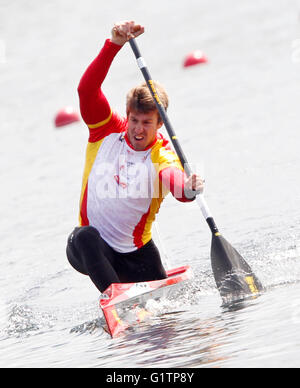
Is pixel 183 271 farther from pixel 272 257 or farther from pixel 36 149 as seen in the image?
pixel 36 149

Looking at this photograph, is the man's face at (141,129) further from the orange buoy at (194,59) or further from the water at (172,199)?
the orange buoy at (194,59)

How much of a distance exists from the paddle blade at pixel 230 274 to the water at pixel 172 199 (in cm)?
13

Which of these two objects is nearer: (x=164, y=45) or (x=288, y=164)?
(x=288, y=164)

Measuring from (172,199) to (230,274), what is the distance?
4.76 meters

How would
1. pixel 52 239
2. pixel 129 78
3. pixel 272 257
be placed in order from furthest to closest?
pixel 129 78
pixel 52 239
pixel 272 257

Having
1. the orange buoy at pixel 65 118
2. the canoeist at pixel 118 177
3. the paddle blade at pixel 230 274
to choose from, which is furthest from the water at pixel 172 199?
the canoeist at pixel 118 177

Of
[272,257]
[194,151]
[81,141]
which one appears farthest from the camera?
[81,141]

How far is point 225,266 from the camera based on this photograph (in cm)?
588

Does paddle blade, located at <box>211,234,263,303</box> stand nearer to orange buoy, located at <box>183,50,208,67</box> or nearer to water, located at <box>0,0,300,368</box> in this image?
water, located at <box>0,0,300,368</box>

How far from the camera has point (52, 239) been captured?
9.38 meters

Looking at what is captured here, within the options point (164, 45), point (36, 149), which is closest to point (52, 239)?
point (36, 149)

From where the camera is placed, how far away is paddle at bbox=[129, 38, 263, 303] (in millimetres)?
5695

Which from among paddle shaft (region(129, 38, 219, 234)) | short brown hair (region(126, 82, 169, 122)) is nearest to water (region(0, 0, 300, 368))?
paddle shaft (region(129, 38, 219, 234))

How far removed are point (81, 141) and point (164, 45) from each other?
949cm
